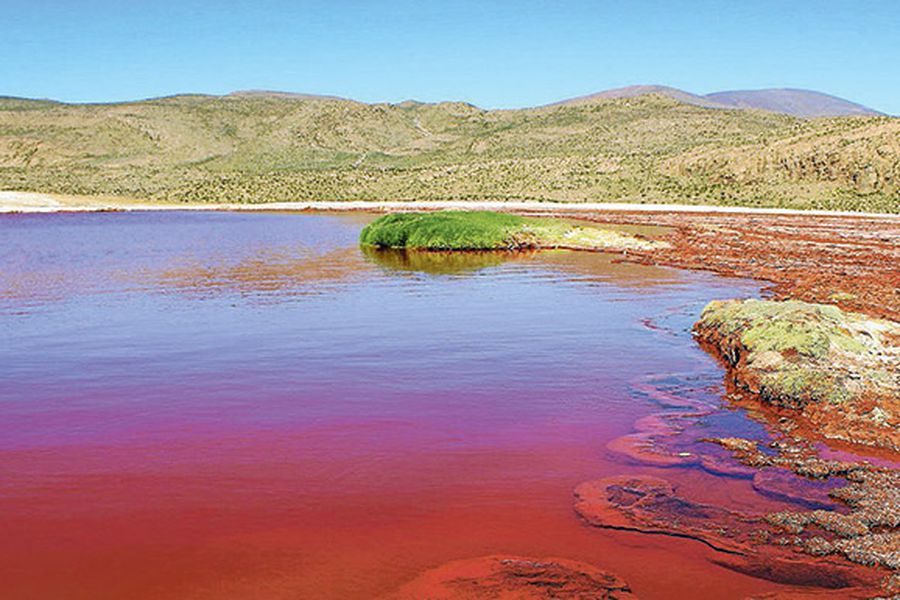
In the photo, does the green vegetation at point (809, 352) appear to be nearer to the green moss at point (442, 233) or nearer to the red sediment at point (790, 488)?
the red sediment at point (790, 488)

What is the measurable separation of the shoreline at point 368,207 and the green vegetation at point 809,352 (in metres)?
45.1

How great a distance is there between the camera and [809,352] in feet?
A: 36.1

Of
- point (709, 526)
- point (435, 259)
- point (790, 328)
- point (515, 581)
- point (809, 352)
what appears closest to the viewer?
point (515, 581)

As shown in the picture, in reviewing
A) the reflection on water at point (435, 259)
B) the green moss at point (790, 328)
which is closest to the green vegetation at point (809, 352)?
the green moss at point (790, 328)

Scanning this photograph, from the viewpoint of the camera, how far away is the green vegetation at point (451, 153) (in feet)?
238

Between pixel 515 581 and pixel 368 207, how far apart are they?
62.5 meters

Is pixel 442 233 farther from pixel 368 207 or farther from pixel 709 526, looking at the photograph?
pixel 368 207

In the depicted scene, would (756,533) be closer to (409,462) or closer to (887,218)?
(409,462)

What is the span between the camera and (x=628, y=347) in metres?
13.4

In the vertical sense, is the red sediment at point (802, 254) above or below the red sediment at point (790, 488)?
above

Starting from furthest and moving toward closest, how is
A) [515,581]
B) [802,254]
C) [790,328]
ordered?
1. [802,254]
2. [790,328]
3. [515,581]

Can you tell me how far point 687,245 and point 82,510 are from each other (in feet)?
93.0

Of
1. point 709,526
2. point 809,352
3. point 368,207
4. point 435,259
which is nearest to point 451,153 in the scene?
point 368,207

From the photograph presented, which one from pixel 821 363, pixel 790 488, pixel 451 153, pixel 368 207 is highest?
pixel 451 153
